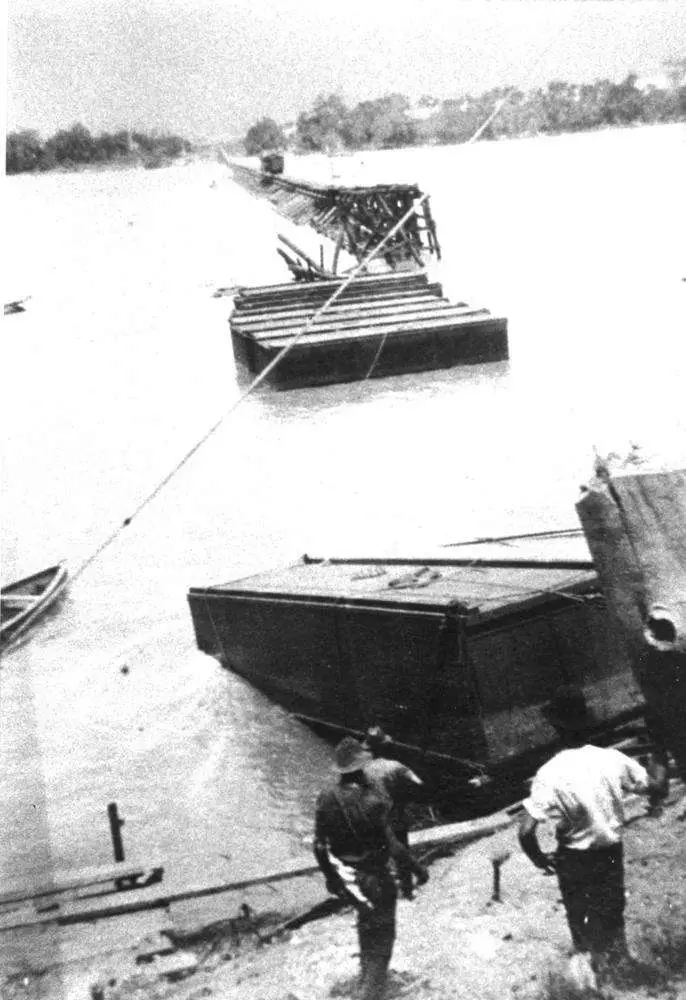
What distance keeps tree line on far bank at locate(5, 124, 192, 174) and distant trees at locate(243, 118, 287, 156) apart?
2.47 metres

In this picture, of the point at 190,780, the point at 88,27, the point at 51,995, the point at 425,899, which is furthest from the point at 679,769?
the point at 190,780

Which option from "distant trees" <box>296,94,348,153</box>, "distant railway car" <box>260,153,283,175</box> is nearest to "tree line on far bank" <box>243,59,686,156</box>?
"distant trees" <box>296,94,348,153</box>

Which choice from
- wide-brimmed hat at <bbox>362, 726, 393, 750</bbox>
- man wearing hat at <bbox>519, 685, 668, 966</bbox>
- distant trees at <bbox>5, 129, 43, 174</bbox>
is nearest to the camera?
man wearing hat at <bbox>519, 685, 668, 966</bbox>

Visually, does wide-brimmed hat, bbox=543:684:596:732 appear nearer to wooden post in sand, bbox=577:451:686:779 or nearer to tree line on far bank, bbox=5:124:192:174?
wooden post in sand, bbox=577:451:686:779

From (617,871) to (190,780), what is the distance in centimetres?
686

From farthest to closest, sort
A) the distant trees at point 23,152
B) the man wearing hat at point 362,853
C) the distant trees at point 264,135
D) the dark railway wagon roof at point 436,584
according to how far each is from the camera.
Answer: the distant trees at point 264,135
the distant trees at point 23,152
the dark railway wagon roof at point 436,584
the man wearing hat at point 362,853

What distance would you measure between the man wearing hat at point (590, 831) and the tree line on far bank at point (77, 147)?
5.54 meters

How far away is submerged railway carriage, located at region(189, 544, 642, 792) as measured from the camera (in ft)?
23.8

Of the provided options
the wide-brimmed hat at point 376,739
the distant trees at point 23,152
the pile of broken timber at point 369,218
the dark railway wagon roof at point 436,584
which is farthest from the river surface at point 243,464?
the distant trees at point 23,152

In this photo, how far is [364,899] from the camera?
5.04 metres

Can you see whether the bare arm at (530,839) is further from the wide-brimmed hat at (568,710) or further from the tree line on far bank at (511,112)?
the tree line on far bank at (511,112)

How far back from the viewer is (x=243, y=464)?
2112 cm

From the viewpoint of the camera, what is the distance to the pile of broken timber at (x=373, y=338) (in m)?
23.8

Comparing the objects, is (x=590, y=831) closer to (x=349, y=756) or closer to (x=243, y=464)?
(x=349, y=756)
